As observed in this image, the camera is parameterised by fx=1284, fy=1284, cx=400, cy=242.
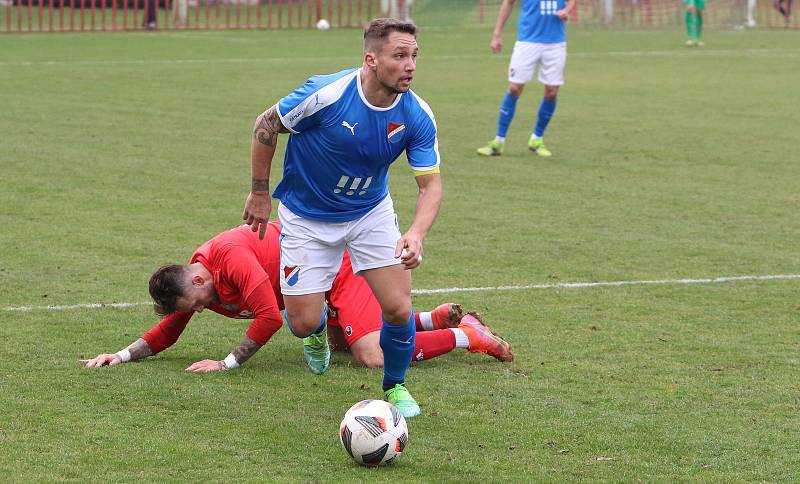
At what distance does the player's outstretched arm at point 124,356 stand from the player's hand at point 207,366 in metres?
0.32

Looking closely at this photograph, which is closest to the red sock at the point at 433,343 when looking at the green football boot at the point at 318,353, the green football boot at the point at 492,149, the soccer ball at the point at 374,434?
the green football boot at the point at 318,353

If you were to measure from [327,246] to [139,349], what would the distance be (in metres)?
1.36

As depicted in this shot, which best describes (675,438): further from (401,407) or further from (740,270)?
(740,270)

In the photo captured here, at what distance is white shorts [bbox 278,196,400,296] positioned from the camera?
6391mm

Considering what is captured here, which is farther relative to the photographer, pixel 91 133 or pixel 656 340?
pixel 91 133

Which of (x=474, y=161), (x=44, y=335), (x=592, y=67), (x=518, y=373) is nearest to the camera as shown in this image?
(x=518, y=373)

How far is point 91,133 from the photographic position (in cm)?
1559

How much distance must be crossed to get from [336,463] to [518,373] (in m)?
1.73

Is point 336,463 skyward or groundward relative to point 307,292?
groundward

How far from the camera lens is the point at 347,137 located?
20.2 ft

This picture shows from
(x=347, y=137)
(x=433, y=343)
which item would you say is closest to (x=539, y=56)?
(x=433, y=343)

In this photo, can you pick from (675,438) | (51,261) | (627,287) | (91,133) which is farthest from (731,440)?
(91,133)

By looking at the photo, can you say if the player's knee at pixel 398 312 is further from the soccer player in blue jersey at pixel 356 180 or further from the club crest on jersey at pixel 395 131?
the club crest on jersey at pixel 395 131

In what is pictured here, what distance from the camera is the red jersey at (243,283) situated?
681 centimetres
